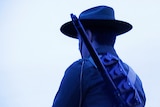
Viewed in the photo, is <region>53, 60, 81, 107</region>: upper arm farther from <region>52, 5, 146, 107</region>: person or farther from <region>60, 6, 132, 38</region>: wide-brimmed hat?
<region>60, 6, 132, 38</region>: wide-brimmed hat

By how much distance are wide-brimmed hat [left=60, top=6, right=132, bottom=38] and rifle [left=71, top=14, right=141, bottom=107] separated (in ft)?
0.80

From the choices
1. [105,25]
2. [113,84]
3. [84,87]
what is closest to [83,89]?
[84,87]

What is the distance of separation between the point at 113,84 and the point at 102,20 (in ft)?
1.59

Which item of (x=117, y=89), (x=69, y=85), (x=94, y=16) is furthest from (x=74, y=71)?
(x=94, y=16)

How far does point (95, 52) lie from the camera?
2951 mm

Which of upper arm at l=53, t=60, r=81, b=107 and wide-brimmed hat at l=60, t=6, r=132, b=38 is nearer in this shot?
upper arm at l=53, t=60, r=81, b=107

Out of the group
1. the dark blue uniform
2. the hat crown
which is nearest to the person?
the dark blue uniform

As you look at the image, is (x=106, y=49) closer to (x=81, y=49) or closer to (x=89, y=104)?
(x=81, y=49)

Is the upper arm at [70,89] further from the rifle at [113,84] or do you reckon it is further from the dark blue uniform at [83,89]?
the rifle at [113,84]

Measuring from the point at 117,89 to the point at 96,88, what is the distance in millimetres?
122

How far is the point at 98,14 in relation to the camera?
3307 millimetres

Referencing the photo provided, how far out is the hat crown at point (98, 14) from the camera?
10.7ft

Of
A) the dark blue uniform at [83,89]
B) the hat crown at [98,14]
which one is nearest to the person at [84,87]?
the dark blue uniform at [83,89]

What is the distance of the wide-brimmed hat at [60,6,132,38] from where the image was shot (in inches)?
127
